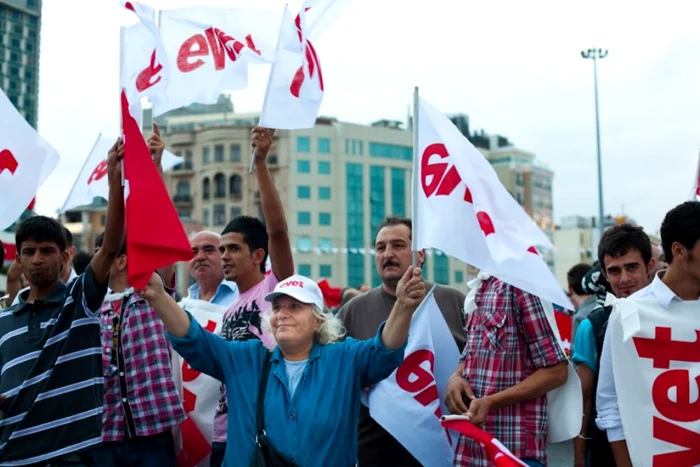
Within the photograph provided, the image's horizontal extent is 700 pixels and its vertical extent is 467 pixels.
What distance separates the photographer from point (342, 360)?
4.46 metres

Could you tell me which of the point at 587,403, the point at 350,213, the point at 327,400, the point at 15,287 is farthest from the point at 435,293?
the point at 350,213

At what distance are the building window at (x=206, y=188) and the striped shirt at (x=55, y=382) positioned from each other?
293 ft

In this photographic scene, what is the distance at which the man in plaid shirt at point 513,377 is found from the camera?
456cm

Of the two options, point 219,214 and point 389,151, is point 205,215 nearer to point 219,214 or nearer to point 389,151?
point 219,214

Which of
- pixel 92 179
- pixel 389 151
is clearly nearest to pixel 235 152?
pixel 389 151

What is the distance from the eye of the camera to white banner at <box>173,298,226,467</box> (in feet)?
18.2

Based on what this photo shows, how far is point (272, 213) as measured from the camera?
5.40 m

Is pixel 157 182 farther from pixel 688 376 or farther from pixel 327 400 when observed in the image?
pixel 688 376

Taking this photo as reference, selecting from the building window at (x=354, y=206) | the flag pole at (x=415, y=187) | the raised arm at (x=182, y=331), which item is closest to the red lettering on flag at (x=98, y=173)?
the raised arm at (x=182, y=331)

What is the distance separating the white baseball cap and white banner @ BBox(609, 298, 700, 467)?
1485mm

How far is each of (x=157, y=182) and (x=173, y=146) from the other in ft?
301

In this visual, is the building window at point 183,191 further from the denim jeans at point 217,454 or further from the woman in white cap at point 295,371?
the woman in white cap at point 295,371

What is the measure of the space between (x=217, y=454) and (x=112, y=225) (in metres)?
1.58

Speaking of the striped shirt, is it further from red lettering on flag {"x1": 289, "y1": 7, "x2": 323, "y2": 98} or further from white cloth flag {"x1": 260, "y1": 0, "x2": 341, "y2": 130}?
red lettering on flag {"x1": 289, "y1": 7, "x2": 323, "y2": 98}
